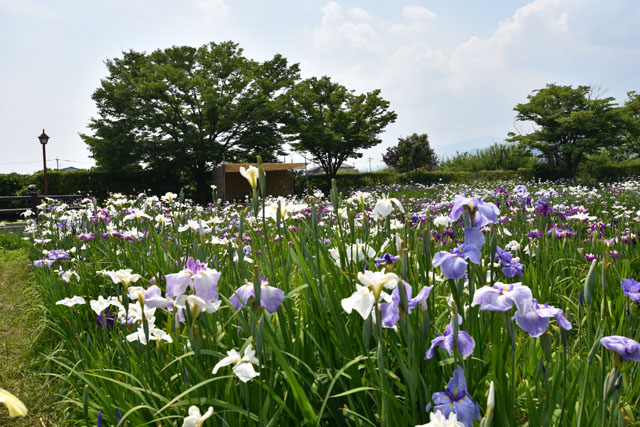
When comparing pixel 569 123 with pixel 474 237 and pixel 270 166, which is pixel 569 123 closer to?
pixel 270 166

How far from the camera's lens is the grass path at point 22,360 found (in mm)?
2654

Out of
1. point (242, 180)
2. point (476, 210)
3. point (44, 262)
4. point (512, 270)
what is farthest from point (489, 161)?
point (476, 210)

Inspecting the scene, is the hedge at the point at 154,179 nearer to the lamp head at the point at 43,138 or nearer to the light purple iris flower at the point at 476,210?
the lamp head at the point at 43,138

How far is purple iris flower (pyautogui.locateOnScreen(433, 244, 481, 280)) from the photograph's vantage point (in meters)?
1.12

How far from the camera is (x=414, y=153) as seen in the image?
41.8 meters

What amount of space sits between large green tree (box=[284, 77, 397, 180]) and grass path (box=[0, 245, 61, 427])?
→ 64.1 feet

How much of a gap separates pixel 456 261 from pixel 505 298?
0.51 feet

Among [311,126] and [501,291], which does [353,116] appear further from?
[501,291]

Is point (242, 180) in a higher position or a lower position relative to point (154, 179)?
lower

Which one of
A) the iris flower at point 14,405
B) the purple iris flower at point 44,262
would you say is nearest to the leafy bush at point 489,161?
the purple iris flower at point 44,262

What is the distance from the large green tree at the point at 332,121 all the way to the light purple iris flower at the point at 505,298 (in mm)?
23328

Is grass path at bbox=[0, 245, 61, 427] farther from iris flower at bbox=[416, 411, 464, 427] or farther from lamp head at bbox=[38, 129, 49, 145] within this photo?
lamp head at bbox=[38, 129, 49, 145]

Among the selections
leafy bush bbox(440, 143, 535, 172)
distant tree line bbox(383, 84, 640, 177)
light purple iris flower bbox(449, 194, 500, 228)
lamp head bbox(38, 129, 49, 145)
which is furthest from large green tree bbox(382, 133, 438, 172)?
light purple iris flower bbox(449, 194, 500, 228)

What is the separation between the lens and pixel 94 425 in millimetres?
1974
